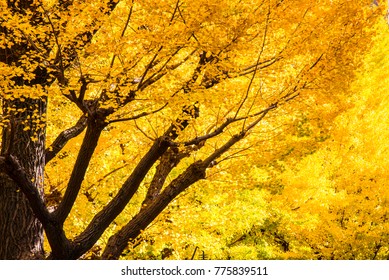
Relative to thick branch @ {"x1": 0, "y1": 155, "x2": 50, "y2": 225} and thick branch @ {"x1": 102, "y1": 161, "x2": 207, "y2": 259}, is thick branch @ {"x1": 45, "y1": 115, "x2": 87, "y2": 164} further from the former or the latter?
thick branch @ {"x1": 0, "y1": 155, "x2": 50, "y2": 225}

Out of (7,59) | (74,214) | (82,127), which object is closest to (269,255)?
(74,214)

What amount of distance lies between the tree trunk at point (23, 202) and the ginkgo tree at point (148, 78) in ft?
0.04

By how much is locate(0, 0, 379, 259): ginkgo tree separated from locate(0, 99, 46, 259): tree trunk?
1 cm

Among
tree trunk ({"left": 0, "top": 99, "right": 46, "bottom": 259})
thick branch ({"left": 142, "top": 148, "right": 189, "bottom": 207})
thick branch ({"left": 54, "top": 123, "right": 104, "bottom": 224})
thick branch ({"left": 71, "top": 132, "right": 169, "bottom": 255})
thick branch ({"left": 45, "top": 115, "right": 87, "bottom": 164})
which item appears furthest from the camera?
thick branch ({"left": 142, "top": 148, "right": 189, "bottom": 207})

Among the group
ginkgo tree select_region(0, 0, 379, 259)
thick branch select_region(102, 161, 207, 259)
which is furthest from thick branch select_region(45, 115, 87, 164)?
thick branch select_region(102, 161, 207, 259)

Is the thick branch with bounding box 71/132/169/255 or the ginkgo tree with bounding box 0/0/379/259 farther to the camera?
the thick branch with bounding box 71/132/169/255

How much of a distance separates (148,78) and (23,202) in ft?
7.52

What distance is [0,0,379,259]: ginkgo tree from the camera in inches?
203

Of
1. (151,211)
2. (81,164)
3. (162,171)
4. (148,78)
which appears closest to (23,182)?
(81,164)

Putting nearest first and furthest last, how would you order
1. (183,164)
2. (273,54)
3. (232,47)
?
(232,47) < (273,54) < (183,164)

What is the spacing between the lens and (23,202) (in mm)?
6398

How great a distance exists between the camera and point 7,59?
6.07 meters

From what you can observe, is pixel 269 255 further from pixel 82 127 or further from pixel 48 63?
pixel 48 63
